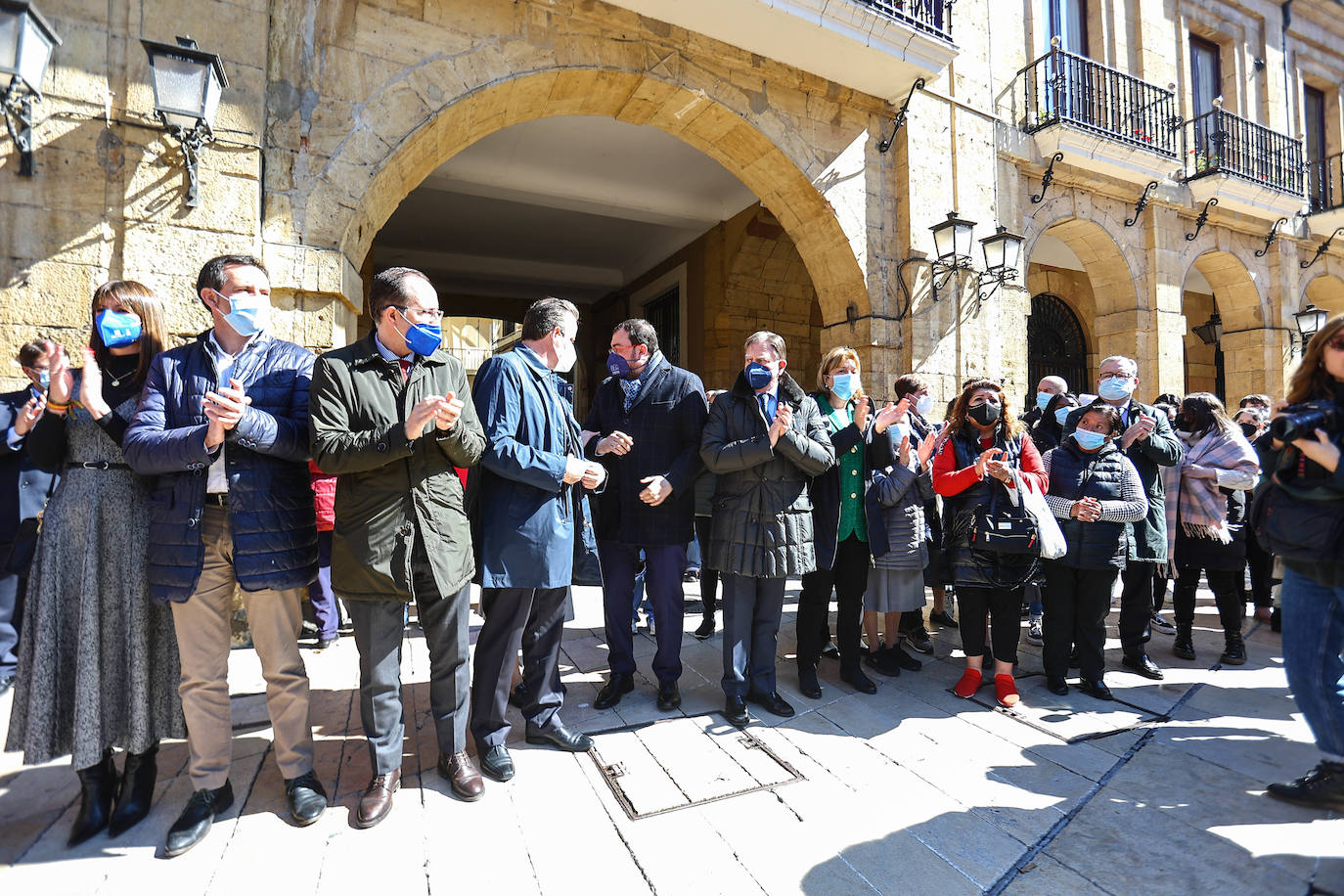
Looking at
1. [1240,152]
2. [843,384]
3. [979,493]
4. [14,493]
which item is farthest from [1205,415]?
[1240,152]

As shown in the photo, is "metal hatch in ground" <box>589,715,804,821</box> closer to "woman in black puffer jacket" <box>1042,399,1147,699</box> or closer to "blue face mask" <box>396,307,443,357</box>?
"blue face mask" <box>396,307,443,357</box>

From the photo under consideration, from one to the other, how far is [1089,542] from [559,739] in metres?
2.90

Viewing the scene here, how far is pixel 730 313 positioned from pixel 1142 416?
247 inches

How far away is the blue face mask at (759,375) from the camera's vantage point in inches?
124

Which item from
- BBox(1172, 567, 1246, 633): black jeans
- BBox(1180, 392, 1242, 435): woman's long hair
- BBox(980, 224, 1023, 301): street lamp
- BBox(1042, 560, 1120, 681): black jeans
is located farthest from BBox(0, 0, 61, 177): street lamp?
BBox(980, 224, 1023, 301): street lamp

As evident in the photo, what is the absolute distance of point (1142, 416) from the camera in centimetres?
401

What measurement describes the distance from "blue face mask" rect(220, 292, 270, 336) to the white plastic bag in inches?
133

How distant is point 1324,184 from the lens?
11453 mm

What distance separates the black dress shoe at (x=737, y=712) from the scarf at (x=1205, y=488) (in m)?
3.08

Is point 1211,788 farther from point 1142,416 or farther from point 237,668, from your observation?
point 237,668

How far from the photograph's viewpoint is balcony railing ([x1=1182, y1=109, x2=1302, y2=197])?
379 inches

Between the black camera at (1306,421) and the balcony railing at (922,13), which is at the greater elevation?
the balcony railing at (922,13)

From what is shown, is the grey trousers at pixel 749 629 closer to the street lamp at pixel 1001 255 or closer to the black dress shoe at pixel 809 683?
the black dress shoe at pixel 809 683

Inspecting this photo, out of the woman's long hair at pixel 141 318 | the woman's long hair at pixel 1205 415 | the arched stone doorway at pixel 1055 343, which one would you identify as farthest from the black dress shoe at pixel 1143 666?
the arched stone doorway at pixel 1055 343
